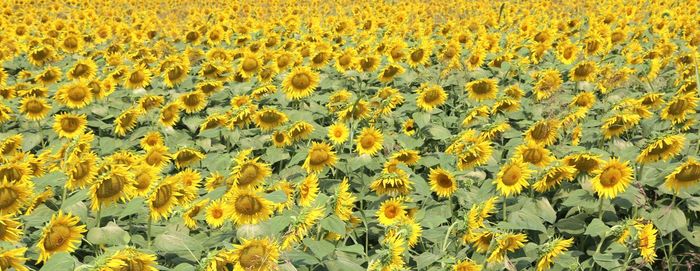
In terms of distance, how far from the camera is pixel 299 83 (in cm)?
510

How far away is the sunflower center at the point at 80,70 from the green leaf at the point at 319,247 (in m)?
4.46

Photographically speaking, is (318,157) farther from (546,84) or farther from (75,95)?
(75,95)

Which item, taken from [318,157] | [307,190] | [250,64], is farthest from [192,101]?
[307,190]

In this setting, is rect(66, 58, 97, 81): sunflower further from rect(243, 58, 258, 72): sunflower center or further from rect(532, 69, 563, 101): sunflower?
rect(532, 69, 563, 101): sunflower

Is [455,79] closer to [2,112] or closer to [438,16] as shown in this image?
[2,112]

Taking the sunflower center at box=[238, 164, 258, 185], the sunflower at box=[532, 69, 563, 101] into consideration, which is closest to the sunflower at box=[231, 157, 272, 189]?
the sunflower center at box=[238, 164, 258, 185]

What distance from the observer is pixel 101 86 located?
5566 millimetres

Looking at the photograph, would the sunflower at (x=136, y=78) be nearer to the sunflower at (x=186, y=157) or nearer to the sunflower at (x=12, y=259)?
Result: the sunflower at (x=186, y=157)

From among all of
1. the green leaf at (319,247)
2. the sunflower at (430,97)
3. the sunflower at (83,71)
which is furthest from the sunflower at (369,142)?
the sunflower at (83,71)

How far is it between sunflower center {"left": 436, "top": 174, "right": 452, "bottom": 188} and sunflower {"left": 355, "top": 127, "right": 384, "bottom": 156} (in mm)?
575

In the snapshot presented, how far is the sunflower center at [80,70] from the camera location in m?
6.07

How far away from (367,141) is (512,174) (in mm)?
1107

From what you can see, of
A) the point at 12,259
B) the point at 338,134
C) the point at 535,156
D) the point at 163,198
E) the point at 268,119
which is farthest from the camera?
the point at 268,119

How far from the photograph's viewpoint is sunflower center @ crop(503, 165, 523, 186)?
A: 337 centimetres
